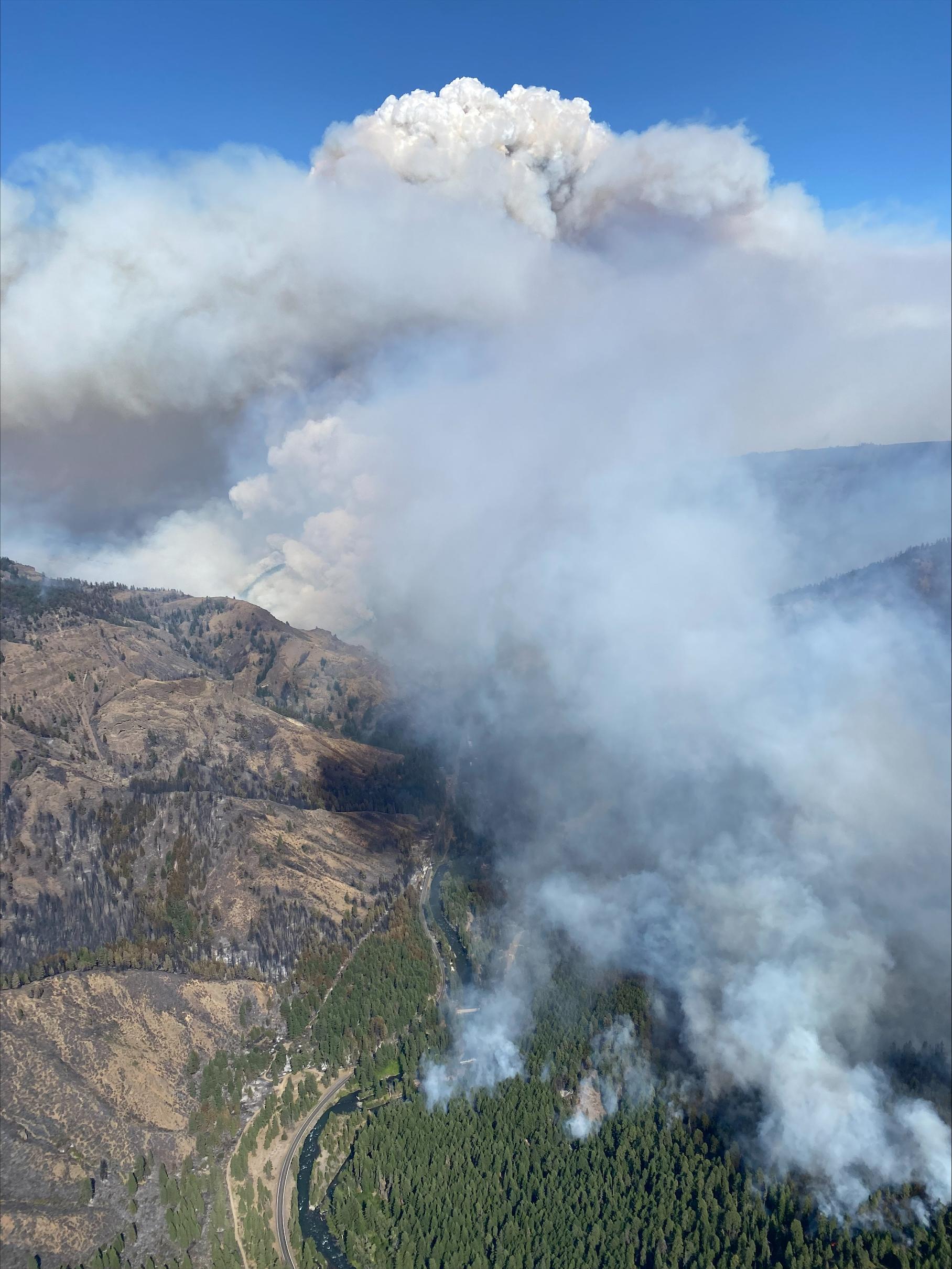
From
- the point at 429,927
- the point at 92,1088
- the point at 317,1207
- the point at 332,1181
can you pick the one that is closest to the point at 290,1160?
the point at 332,1181

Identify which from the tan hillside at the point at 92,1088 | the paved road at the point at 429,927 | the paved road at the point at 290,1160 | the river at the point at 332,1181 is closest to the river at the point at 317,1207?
the river at the point at 332,1181

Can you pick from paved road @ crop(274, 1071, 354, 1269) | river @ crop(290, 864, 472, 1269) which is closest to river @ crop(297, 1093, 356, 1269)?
river @ crop(290, 864, 472, 1269)

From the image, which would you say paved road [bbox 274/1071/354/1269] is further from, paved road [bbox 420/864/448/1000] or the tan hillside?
paved road [bbox 420/864/448/1000]

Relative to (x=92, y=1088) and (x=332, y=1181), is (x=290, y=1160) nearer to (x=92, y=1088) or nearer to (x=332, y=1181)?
(x=332, y=1181)

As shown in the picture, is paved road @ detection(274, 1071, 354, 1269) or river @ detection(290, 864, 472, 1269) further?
paved road @ detection(274, 1071, 354, 1269)

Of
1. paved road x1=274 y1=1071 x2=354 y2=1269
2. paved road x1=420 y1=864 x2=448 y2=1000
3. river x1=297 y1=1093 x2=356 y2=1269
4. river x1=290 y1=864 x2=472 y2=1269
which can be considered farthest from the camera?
paved road x1=420 y1=864 x2=448 y2=1000

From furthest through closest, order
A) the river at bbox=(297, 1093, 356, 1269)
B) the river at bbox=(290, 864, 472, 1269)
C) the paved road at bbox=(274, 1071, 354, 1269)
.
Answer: the paved road at bbox=(274, 1071, 354, 1269), the river at bbox=(290, 864, 472, 1269), the river at bbox=(297, 1093, 356, 1269)

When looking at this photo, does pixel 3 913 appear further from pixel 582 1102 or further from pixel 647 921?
pixel 647 921

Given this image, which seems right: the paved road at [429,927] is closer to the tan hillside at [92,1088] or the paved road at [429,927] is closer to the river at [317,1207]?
the tan hillside at [92,1088]

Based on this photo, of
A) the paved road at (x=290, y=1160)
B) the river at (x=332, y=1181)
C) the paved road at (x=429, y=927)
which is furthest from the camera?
the paved road at (x=429, y=927)

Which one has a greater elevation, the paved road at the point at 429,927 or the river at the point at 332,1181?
the paved road at the point at 429,927
